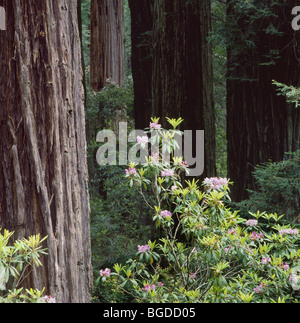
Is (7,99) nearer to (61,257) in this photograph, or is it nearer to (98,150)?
(61,257)

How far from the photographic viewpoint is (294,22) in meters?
7.86

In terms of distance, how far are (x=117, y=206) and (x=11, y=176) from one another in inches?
248

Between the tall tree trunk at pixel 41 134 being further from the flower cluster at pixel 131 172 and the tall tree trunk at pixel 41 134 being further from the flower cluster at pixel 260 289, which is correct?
the flower cluster at pixel 260 289

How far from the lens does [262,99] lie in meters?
8.43

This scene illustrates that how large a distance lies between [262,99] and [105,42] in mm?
7158

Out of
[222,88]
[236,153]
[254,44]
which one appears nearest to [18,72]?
[254,44]

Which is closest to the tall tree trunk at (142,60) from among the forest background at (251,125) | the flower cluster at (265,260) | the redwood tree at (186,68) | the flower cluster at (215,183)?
the forest background at (251,125)

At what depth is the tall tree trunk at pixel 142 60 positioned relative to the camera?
1104 centimetres

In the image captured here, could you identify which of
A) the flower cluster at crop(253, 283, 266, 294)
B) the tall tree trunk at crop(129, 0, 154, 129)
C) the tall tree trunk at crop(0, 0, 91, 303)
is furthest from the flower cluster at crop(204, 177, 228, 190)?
the tall tree trunk at crop(129, 0, 154, 129)

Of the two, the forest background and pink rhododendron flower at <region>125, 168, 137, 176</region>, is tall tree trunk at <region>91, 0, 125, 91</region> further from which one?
pink rhododendron flower at <region>125, 168, 137, 176</region>

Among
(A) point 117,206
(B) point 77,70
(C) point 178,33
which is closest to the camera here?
(B) point 77,70

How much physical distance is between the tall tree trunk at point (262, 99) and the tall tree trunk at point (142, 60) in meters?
2.48

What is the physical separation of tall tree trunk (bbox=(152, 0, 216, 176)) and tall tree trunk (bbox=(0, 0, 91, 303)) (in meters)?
3.89

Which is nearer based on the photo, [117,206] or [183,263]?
[183,263]
